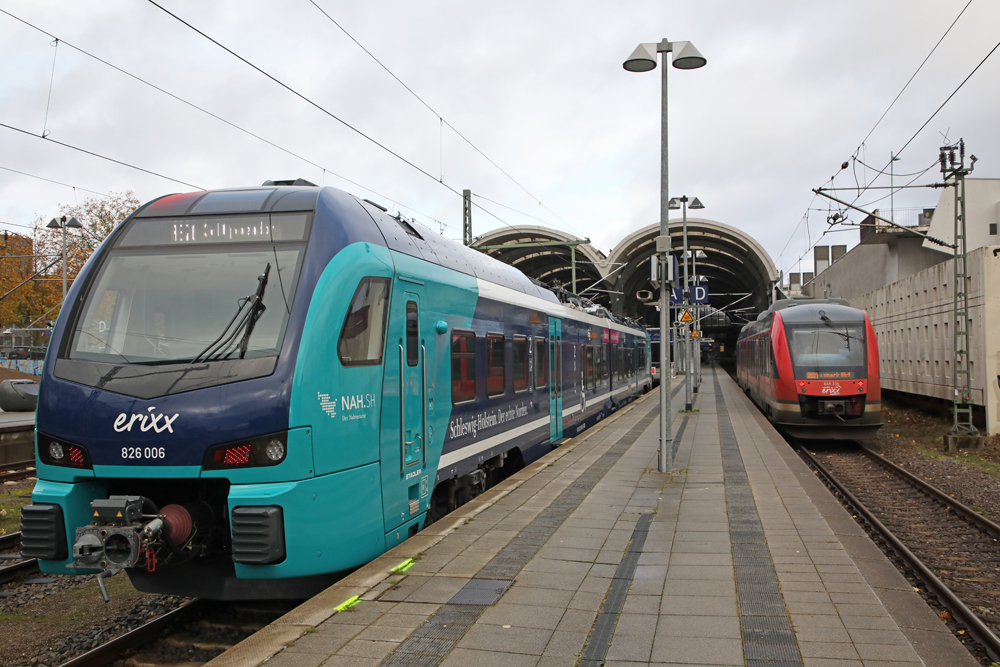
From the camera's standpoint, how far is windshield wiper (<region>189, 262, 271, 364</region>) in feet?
17.6

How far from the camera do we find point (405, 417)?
22.0 ft

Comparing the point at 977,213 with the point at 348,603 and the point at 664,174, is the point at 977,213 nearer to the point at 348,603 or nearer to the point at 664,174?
the point at 664,174

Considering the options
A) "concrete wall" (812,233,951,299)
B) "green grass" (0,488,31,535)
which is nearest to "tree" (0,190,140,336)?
"green grass" (0,488,31,535)

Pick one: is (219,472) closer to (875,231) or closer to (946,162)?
(946,162)

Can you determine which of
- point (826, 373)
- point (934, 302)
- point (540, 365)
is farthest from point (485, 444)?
point (934, 302)

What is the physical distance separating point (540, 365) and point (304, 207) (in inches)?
277

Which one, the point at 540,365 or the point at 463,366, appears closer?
the point at 463,366

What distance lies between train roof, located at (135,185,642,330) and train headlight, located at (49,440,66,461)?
190 centimetres

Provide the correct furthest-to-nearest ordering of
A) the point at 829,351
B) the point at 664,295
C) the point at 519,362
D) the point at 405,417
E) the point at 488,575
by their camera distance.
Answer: the point at 829,351 < the point at 664,295 < the point at 519,362 < the point at 405,417 < the point at 488,575

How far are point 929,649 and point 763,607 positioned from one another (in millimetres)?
968

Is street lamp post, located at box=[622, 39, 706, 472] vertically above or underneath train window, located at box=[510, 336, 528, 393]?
above

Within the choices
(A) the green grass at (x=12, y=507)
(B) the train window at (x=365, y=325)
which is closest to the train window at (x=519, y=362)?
(B) the train window at (x=365, y=325)

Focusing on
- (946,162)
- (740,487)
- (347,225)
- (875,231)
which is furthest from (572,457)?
(875,231)

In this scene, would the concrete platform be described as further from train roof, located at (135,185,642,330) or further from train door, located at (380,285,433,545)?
train roof, located at (135,185,642,330)
